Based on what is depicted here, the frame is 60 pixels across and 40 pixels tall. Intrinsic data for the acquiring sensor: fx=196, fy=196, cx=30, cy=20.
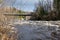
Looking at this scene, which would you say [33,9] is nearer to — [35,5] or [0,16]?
[35,5]

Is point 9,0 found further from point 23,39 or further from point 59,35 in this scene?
point 59,35

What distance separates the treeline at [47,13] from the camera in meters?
7.78

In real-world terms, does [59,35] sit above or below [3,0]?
below

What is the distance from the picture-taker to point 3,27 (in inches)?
152

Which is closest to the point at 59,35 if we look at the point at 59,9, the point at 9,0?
the point at 9,0

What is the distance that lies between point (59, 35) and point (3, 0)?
1.62 m

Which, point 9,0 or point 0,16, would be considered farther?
point 9,0

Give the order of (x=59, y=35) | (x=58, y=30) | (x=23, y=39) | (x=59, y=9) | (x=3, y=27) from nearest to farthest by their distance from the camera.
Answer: (x=3, y=27) < (x=23, y=39) < (x=59, y=35) < (x=58, y=30) < (x=59, y=9)

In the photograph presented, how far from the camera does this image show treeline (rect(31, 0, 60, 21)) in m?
7.78

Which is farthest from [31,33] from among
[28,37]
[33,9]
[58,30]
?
[33,9]

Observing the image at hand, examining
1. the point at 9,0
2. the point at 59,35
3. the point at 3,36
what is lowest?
the point at 59,35

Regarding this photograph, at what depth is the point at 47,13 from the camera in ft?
26.2

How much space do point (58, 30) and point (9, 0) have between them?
1506 mm

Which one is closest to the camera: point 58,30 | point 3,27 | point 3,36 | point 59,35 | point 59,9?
point 3,36
